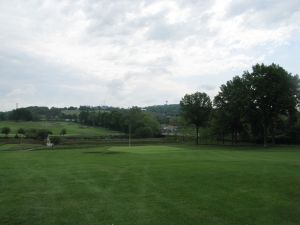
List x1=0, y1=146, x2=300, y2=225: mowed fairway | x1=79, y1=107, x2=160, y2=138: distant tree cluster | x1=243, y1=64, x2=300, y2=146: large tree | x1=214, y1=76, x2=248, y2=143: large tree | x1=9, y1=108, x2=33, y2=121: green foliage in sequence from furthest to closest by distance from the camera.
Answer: x1=9, y1=108, x2=33, y2=121: green foliage < x1=79, y1=107, x2=160, y2=138: distant tree cluster < x1=214, y1=76, x2=248, y2=143: large tree < x1=243, y1=64, x2=300, y2=146: large tree < x1=0, y1=146, x2=300, y2=225: mowed fairway

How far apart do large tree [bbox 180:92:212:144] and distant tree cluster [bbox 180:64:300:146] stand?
10.7 m

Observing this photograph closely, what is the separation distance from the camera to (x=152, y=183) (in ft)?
55.5

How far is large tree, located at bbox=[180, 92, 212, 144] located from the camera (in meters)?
94.1

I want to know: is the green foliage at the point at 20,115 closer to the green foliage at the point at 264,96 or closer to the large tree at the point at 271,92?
the green foliage at the point at 264,96

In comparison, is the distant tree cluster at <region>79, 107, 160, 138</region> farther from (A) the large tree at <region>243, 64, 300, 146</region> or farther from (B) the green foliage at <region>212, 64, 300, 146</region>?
(A) the large tree at <region>243, 64, 300, 146</region>

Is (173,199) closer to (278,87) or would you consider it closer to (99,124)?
(278,87)

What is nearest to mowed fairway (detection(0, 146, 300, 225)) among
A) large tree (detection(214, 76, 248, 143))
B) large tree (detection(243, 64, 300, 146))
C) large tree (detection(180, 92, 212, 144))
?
large tree (detection(243, 64, 300, 146))

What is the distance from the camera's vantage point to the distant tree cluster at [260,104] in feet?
220

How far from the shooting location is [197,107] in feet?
311

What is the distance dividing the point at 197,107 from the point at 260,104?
89.2ft

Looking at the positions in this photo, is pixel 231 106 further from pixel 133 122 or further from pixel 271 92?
pixel 133 122

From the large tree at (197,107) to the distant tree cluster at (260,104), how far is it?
10673 mm

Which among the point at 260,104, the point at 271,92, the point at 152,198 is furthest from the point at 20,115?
the point at 152,198

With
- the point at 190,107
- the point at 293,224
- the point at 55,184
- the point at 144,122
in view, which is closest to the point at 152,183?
the point at 55,184
